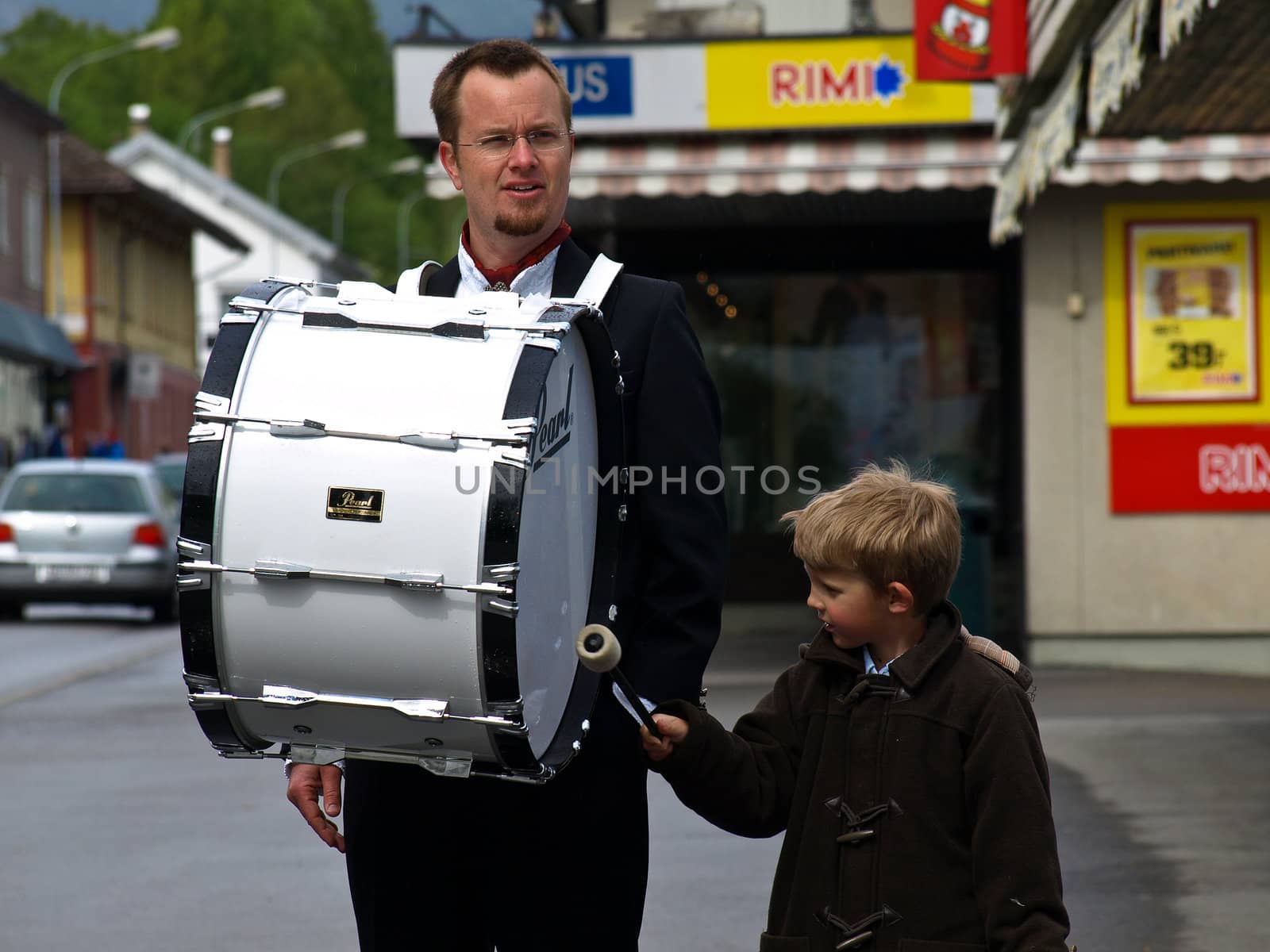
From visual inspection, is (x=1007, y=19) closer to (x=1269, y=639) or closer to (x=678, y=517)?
(x=1269, y=639)

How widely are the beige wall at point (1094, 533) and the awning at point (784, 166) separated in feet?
3.06

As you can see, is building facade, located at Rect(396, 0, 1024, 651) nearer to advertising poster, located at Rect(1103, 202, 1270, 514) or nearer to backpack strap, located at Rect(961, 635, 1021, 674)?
advertising poster, located at Rect(1103, 202, 1270, 514)

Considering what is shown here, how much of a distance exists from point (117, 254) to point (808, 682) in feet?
162

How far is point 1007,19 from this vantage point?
10500 mm

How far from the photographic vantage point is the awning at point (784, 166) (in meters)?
11.9

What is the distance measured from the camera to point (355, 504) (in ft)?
9.41

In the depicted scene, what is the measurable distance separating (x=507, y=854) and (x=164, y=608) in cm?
1673

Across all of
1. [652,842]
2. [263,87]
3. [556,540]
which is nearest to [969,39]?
[652,842]

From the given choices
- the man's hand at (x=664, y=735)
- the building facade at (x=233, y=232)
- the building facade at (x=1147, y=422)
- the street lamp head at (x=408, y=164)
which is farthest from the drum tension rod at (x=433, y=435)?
the street lamp head at (x=408, y=164)

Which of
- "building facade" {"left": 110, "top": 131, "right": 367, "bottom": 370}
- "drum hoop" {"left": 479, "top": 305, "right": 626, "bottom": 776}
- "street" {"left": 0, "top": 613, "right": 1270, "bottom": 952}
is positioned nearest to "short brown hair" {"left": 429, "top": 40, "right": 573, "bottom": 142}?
"drum hoop" {"left": 479, "top": 305, "right": 626, "bottom": 776}

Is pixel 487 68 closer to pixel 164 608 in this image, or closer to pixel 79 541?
pixel 79 541

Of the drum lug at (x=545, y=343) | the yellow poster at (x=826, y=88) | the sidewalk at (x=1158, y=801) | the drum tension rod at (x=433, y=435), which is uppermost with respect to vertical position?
the yellow poster at (x=826, y=88)

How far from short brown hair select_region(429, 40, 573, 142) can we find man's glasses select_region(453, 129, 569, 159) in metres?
0.05

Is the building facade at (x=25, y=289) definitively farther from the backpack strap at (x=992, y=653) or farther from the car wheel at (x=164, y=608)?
the backpack strap at (x=992, y=653)
